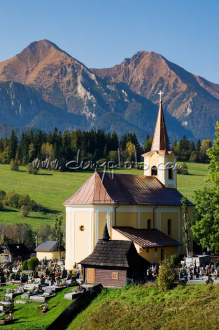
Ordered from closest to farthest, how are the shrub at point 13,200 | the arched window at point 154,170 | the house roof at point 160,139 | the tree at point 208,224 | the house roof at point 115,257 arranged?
the house roof at point 115,257 < the tree at point 208,224 < the house roof at point 160,139 < the arched window at point 154,170 < the shrub at point 13,200

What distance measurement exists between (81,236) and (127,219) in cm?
447

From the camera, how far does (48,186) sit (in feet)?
385

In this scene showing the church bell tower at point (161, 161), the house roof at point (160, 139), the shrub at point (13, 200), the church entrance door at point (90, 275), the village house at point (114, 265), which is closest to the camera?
the village house at point (114, 265)

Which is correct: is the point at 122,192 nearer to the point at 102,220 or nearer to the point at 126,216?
the point at 126,216

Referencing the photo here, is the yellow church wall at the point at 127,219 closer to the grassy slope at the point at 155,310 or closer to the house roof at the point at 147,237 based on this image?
the house roof at the point at 147,237

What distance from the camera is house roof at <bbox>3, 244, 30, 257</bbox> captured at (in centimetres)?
8044

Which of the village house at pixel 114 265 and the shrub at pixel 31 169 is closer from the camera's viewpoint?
the village house at pixel 114 265

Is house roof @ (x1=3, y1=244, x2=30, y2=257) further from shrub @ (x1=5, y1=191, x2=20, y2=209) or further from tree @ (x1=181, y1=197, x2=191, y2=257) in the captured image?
tree @ (x1=181, y1=197, x2=191, y2=257)

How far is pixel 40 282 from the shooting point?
44.6m

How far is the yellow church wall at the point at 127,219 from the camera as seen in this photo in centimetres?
5228

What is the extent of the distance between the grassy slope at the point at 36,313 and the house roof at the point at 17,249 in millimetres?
39348

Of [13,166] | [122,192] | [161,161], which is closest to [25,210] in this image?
[13,166]

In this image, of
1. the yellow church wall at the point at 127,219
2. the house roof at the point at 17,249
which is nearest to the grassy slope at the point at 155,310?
the yellow church wall at the point at 127,219

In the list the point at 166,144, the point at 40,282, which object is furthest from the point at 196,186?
the point at 40,282
